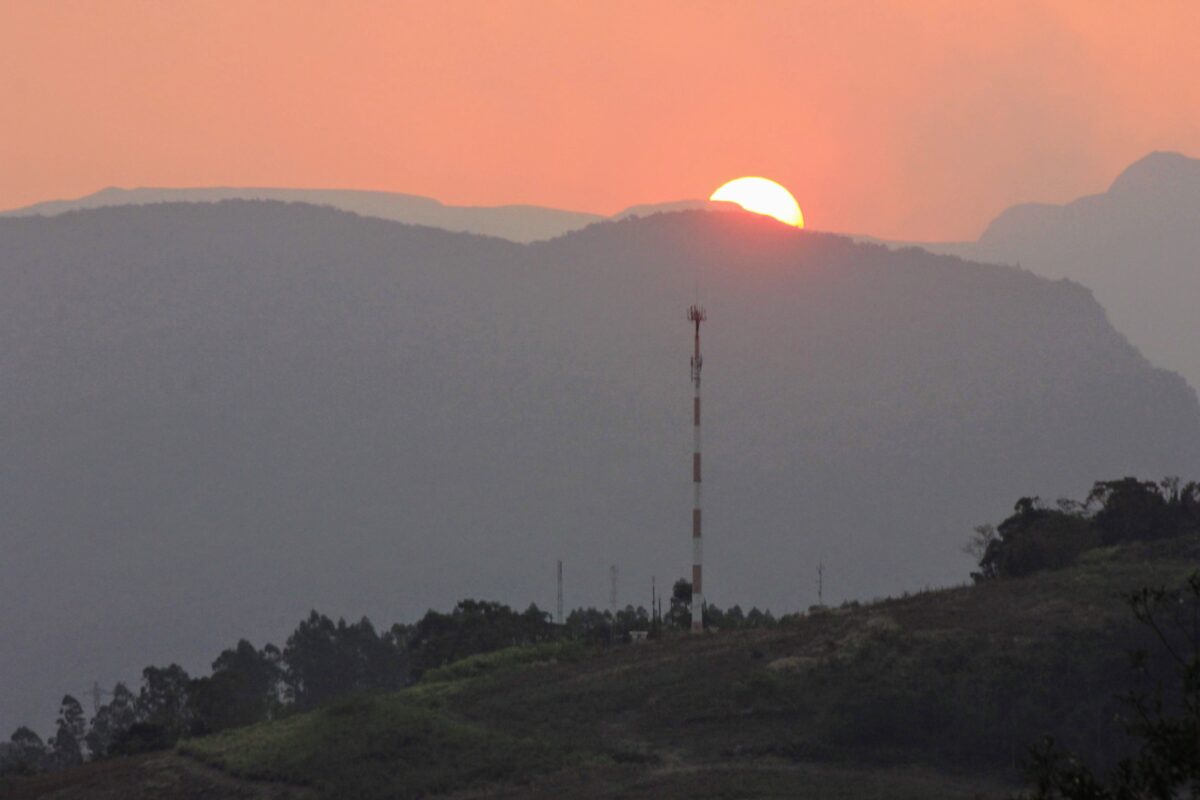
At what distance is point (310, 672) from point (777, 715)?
77.7 m

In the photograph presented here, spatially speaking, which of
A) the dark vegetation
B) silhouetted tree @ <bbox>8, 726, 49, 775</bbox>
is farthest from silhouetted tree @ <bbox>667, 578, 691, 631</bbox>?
silhouetted tree @ <bbox>8, 726, 49, 775</bbox>

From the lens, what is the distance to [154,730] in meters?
81.4

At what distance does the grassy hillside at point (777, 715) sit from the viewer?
2288 inches

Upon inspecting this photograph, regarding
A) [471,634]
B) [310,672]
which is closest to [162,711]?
[471,634]

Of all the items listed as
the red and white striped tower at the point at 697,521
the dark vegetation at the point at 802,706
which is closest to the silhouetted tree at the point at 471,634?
the red and white striped tower at the point at 697,521

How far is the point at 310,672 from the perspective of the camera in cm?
13675

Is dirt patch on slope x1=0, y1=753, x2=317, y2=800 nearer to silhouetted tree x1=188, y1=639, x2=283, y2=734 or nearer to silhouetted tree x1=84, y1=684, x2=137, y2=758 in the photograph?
silhouetted tree x1=188, y1=639, x2=283, y2=734

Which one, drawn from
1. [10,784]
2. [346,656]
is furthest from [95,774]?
[346,656]

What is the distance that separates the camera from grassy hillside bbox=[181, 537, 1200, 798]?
58125 mm

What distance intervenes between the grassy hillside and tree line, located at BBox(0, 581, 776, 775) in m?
11.7

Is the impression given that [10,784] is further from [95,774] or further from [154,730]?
[154,730]

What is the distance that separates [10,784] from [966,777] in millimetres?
35095

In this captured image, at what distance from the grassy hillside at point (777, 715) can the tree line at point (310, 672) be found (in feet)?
38.5

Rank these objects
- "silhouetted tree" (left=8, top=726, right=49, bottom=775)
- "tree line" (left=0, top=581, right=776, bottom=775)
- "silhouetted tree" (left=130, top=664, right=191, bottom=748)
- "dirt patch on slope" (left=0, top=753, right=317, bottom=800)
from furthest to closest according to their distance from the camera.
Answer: "silhouetted tree" (left=8, top=726, right=49, bottom=775)
"tree line" (left=0, top=581, right=776, bottom=775)
"silhouetted tree" (left=130, top=664, right=191, bottom=748)
"dirt patch on slope" (left=0, top=753, right=317, bottom=800)
